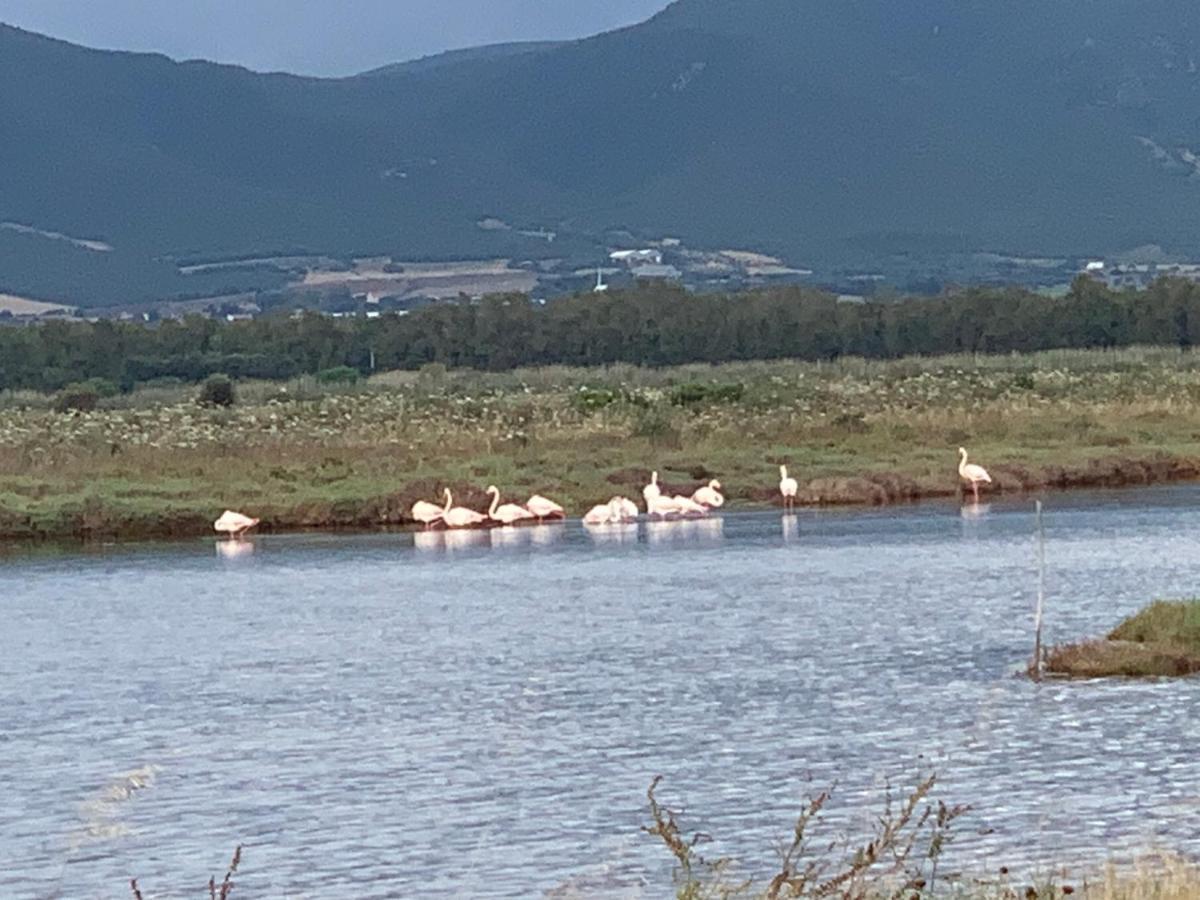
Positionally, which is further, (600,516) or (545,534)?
(600,516)

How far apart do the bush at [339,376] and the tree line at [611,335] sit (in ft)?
12.1

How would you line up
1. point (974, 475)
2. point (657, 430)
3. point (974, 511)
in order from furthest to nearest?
point (657, 430), point (974, 475), point (974, 511)

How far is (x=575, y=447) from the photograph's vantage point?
148 feet

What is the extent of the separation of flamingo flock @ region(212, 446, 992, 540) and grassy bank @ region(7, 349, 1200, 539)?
0.83m

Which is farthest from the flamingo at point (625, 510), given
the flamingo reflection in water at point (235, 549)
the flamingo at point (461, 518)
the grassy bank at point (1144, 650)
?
the grassy bank at point (1144, 650)

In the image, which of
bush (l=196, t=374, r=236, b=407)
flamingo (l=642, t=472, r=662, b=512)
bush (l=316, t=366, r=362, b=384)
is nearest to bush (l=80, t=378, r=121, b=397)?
bush (l=316, t=366, r=362, b=384)

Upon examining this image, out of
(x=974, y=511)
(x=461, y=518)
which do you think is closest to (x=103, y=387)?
(x=461, y=518)

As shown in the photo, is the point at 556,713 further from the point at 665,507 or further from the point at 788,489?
the point at 788,489

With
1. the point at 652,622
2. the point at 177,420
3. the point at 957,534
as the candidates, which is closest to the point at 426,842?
the point at 652,622

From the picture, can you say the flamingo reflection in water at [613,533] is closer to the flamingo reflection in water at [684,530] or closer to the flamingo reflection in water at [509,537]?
the flamingo reflection in water at [684,530]

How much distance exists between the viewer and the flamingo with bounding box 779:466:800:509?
126 ft

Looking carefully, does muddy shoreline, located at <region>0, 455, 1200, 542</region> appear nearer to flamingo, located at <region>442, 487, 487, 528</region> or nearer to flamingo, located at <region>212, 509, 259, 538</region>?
flamingo, located at <region>212, 509, 259, 538</region>

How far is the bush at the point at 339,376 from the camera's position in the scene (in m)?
81.1

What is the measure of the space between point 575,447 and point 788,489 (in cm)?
744
